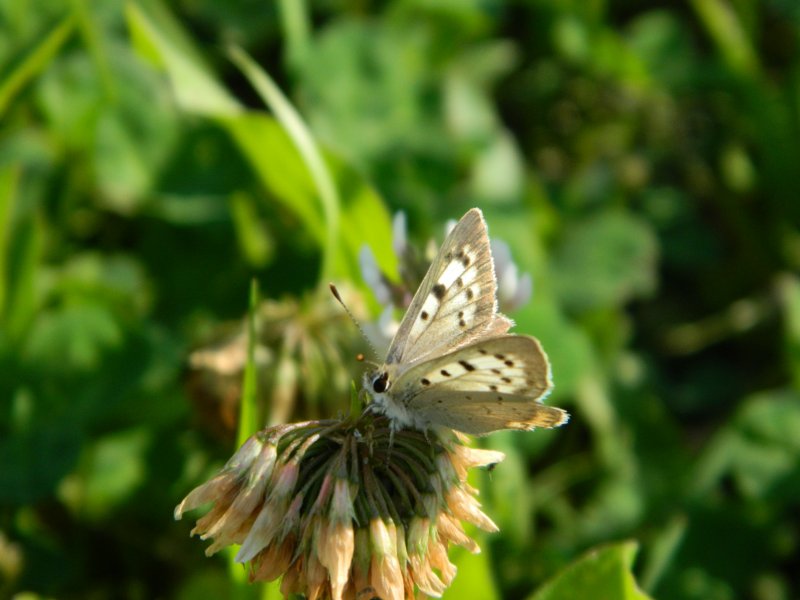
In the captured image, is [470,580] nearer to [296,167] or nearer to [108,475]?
[108,475]

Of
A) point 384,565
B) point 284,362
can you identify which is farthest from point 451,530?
point 284,362

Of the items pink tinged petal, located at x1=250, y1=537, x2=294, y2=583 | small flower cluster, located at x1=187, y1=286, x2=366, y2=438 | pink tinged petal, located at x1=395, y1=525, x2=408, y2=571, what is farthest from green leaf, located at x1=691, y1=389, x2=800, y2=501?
pink tinged petal, located at x1=250, y1=537, x2=294, y2=583

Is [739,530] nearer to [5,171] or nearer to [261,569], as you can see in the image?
[261,569]

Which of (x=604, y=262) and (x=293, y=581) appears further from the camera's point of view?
(x=604, y=262)

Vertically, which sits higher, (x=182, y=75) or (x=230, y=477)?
(x=182, y=75)

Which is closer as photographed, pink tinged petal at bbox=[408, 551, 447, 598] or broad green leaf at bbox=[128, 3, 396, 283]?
pink tinged petal at bbox=[408, 551, 447, 598]

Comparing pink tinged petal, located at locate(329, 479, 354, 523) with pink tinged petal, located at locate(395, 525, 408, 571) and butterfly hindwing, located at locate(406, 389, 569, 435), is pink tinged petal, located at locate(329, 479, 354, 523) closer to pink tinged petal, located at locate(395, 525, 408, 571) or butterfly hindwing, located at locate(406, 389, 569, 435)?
pink tinged petal, located at locate(395, 525, 408, 571)
